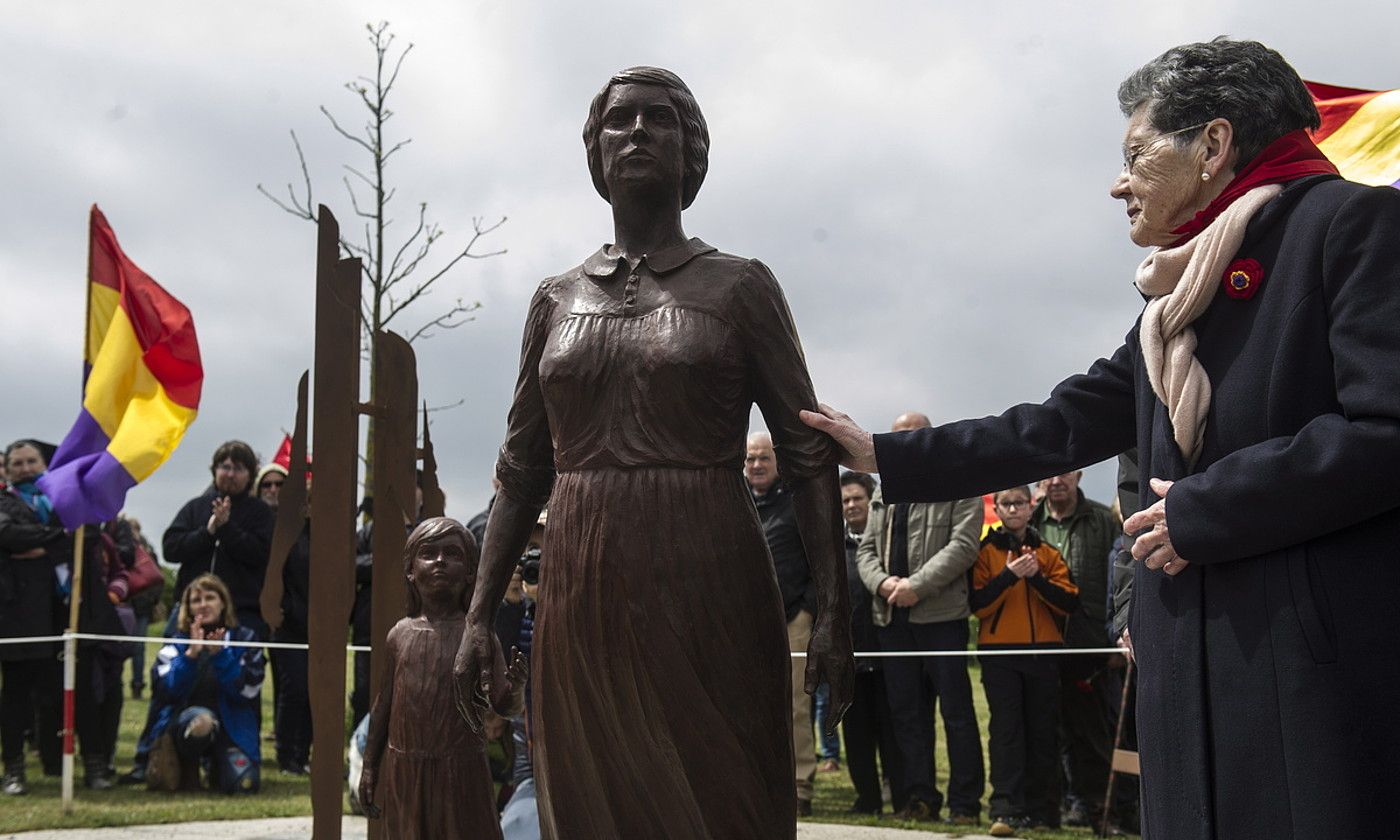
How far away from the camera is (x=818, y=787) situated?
10297 millimetres

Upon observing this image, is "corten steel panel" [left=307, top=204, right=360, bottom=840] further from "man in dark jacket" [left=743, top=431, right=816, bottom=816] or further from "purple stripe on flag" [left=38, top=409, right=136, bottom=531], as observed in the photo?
"purple stripe on flag" [left=38, top=409, right=136, bottom=531]

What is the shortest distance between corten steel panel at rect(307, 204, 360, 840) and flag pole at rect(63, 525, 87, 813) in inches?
137

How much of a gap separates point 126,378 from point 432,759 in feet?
20.9

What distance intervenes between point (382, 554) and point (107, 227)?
5861mm

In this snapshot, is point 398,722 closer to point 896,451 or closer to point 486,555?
point 486,555

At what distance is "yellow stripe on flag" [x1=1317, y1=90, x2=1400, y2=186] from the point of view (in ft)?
23.7

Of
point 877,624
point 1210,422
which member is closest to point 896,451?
point 1210,422

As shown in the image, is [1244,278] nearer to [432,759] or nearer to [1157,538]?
[1157,538]

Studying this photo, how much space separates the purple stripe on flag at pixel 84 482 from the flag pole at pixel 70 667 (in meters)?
0.14

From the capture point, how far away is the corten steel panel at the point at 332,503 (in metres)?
6.23

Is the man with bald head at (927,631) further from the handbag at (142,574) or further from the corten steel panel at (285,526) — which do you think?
the handbag at (142,574)

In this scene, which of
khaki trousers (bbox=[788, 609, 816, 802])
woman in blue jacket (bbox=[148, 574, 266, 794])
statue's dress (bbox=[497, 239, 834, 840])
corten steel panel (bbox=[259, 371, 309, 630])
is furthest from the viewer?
woman in blue jacket (bbox=[148, 574, 266, 794])

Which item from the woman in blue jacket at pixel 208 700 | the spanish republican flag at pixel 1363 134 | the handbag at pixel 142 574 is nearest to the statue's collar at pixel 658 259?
the spanish republican flag at pixel 1363 134

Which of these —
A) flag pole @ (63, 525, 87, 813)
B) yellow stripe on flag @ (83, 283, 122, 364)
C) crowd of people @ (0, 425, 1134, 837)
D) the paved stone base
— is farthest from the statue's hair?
yellow stripe on flag @ (83, 283, 122, 364)
